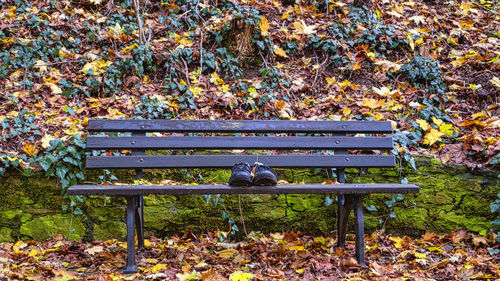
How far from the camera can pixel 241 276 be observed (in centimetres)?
227

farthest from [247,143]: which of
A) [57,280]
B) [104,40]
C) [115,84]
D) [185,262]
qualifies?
[104,40]

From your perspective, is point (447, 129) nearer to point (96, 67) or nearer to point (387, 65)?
point (387, 65)

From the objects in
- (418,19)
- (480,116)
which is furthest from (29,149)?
(418,19)

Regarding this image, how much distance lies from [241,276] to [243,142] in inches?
43.3

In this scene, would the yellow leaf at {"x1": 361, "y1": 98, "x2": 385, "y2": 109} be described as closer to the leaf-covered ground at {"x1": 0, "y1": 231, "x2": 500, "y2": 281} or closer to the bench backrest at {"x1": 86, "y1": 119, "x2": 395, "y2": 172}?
the bench backrest at {"x1": 86, "y1": 119, "x2": 395, "y2": 172}

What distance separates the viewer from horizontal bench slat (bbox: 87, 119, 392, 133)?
3.02 metres

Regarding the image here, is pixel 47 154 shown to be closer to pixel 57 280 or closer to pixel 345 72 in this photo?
pixel 57 280

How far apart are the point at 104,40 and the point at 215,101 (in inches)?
71.1

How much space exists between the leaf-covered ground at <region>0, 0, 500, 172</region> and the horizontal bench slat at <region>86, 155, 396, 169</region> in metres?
0.49

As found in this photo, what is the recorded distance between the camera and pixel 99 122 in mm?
2992

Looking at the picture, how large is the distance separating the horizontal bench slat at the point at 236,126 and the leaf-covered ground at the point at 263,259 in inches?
32.6

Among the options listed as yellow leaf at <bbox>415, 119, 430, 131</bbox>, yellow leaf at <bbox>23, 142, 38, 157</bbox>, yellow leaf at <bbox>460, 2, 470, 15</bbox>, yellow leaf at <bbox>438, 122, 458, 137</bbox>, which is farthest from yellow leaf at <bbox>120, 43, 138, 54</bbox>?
yellow leaf at <bbox>460, 2, 470, 15</bbox>

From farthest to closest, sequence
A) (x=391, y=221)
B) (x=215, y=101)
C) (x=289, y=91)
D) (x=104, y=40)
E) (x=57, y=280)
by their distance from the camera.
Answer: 1. (x=104, y=40)
2. (x=289, y=91)
3. (x=215, y=101)
4. (x=391, y=221)
5. (x=57, y=280)

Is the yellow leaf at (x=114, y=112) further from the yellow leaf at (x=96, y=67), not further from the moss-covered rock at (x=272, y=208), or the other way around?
the moss-covered rock at (x=272, y=208)
